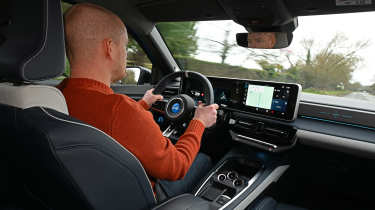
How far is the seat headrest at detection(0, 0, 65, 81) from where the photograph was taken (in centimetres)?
102

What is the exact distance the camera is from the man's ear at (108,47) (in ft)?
4.48

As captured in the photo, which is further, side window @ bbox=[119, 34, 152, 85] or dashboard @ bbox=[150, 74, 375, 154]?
side window @ bbox=[119, 34, 152, 85]

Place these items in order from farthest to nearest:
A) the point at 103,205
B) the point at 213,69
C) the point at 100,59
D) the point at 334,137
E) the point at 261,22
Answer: the point at 213,69
the point at 261,22
the point at 334,137
the point at 100,59
the point at 103,205

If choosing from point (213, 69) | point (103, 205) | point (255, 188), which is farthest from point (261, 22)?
point (103, 205)

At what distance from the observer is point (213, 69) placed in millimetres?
3637

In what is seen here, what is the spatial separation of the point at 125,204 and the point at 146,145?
A: 277mm

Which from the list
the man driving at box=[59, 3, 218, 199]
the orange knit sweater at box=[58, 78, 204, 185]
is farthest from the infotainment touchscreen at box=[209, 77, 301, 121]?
the orange knit sweater at box=[58, 78, 204, 185]

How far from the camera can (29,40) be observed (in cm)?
104

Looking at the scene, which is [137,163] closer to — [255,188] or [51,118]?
[51,118]

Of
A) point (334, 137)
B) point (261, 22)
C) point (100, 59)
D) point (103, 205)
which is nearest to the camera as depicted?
point (103, 205)

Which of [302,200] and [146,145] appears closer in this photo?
[146,145]

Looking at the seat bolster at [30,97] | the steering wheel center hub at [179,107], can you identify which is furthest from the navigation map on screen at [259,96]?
the seat bolster at [30,97]

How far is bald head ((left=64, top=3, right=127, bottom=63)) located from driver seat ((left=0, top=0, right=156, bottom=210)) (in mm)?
230

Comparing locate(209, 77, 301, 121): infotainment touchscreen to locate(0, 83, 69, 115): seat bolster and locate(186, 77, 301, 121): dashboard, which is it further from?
locate(0, 83, 69, 115): seat bolster
